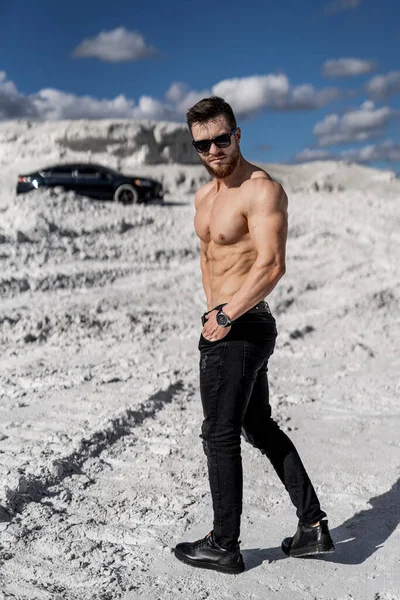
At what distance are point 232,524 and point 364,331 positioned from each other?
661 cm

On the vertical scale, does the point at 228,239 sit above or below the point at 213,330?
above

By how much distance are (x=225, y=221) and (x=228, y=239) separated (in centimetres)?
8

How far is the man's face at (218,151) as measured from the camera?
3.05m

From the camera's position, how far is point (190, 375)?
7.29 meters

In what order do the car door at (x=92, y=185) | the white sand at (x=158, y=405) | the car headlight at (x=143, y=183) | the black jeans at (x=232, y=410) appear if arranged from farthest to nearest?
1. the car headlight at (x=143, y=183)
2. the car door at (x=92, y=185)
3. the white sand at (x=158, y=405)
4. the black jeans at (x=232, y=410)

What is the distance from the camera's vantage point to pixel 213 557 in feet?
10.5

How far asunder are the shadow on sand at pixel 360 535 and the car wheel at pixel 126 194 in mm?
12410

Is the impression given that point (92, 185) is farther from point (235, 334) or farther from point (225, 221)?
point (235, 334)

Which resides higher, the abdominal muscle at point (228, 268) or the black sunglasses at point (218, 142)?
the black sunglasses at point (218, 142)

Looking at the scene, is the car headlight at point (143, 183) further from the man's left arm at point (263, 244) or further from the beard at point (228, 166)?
the man's left arm at point (263, 244)

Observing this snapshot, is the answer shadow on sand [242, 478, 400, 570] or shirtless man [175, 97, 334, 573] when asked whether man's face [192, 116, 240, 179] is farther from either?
shadow on sand [242, 478, 400, 570]

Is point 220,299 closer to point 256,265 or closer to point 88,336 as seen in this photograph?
point 256,265

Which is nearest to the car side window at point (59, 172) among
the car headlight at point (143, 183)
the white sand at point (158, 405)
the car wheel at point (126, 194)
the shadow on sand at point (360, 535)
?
the car wheel at point (126, 194)

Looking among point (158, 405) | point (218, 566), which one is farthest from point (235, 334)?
point (158, 405)
